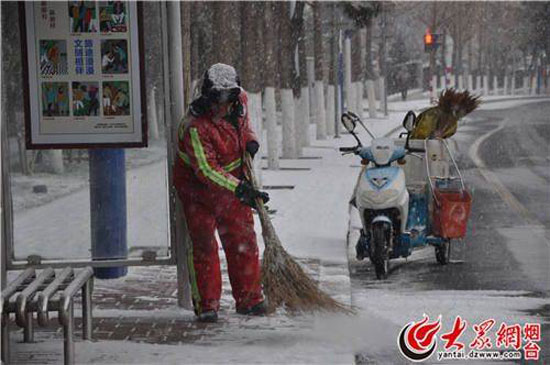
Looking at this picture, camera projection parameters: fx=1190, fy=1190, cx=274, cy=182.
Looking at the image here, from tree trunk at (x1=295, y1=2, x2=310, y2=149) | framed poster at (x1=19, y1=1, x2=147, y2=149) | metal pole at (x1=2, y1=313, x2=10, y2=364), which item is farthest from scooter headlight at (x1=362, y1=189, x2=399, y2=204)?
tree trunk at (x1=295, y1=2, x2=310, y2=149)

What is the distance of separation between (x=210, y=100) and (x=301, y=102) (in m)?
18.9

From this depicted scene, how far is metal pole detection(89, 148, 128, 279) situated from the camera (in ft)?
31.1

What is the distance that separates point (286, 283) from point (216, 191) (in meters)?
0.87

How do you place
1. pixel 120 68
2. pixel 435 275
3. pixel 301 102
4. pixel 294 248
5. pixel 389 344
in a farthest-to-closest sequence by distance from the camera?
pixel 301 102, pixel 294 248, pixel 435 275, pixel 120 68, pixel 389 344

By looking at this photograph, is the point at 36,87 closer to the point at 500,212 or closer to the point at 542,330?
the point at 542,330

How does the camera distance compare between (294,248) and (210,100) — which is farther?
(294,248)

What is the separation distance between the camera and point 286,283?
8477mm

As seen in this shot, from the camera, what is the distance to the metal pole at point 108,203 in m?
9.49

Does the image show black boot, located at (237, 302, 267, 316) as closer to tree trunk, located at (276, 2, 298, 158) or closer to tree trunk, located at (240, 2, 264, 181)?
tree trunk, located at (240, 2, 264, 181)

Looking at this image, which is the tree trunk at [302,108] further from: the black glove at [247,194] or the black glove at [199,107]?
the black glove at [247,194]

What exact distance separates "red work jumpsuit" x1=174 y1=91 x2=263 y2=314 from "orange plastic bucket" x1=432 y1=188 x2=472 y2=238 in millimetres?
2862

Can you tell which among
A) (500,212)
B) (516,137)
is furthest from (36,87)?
(516,137)

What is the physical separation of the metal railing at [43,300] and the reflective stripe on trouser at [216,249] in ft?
3.42

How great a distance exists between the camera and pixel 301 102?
26844 millimetres
